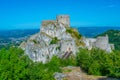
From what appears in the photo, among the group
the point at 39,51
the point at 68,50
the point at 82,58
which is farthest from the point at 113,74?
the point at 39,51

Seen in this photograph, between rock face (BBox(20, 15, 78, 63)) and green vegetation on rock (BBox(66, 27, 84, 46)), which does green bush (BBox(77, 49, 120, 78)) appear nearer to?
rock face (BBox(20, 15, 78, 63))

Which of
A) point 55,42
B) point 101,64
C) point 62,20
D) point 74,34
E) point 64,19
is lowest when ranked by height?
point 101,64

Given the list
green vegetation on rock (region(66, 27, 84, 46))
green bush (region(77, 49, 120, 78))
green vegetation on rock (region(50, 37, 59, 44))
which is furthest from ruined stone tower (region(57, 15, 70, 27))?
green bush (region(77, 49, 120, 78))

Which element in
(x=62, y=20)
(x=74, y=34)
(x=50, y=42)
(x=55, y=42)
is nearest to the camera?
(x=55, y=42)

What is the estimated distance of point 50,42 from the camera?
9025 centimetres

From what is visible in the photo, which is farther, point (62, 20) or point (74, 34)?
point (62, 20)

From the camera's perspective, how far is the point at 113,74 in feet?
153

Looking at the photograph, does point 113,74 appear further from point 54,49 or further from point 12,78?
point 54,49

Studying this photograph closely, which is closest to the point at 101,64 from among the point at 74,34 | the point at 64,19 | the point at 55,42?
the point at 55,42

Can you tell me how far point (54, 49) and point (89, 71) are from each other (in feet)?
114

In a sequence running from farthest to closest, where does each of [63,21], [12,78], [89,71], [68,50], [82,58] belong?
1. [63,21]
2. [68,50]
3. [82,58]
4. [89,71]
5. [12,78]

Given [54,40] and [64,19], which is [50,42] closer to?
[54,40]

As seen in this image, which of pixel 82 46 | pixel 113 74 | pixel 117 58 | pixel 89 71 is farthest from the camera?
pixel 82 46

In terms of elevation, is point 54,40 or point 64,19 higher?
point 64,19
